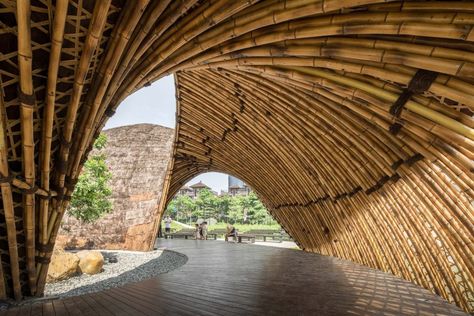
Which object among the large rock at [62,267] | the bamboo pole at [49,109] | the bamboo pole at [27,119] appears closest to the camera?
the bamboo pole at [27,119]

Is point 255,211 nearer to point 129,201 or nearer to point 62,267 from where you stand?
point 129,201

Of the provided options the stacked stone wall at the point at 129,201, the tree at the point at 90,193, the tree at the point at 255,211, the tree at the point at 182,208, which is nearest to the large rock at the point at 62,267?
the tree at the point at 90,193

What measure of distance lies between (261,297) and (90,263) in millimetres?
6197

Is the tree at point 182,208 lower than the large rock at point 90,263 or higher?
higher

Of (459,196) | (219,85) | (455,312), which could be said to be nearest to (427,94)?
(459,196)

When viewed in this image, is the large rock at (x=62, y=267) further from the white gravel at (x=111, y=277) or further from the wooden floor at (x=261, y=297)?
the wooden floor at (x=261, y=297)

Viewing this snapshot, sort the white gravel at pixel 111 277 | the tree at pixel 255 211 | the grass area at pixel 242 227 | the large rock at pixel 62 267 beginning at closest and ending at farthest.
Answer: the white gravel at pixel 111 277 < the large rock at pixel 62 267 < the grass area at pixel 242 227 < the tree at pixel 255 211

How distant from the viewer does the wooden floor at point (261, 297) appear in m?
4.24

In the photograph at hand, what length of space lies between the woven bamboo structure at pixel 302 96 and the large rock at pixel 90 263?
2916 mm

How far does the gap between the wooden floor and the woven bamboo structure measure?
907 millimetres

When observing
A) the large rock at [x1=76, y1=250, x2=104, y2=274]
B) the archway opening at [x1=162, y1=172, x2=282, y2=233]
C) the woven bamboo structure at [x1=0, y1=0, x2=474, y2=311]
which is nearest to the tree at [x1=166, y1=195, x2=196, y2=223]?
the archway opening at [x1=162, y1=172, x2=282, y2=233]

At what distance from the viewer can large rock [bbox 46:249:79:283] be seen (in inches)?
322

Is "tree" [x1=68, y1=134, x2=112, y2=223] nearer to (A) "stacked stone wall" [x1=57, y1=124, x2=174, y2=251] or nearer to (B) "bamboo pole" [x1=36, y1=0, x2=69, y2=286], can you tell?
(A) "stacked stone wall" [x1=57, y1=124, x2=174, y2=251]

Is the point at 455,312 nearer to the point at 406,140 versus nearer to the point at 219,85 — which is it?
the point at 406,140
